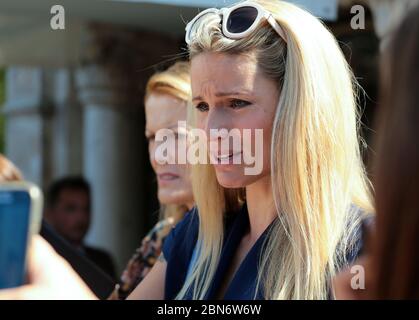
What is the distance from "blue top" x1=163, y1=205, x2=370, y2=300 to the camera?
56.5 inches

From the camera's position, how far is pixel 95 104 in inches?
194

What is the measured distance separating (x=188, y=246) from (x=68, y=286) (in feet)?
1.61

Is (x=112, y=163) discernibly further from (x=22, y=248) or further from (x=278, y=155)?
(x=22, y=248)

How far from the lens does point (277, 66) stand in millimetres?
1491

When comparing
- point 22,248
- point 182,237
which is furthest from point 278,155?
point 22,248

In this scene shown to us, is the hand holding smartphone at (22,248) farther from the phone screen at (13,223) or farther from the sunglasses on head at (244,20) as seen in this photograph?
the sunglasses on head at (244,20)

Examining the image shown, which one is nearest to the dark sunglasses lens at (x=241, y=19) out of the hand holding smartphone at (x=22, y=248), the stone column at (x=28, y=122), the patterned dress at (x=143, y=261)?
the hand holding smartphone at (x=22, y=248)

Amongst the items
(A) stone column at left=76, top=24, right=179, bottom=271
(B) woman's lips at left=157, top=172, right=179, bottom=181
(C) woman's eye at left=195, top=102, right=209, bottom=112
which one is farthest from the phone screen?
(A) stone column at left=76, top=24, right=179, bottom=271

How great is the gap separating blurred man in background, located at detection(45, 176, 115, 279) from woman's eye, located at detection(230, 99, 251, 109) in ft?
8.60

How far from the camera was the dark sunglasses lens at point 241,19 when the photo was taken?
1511 mm

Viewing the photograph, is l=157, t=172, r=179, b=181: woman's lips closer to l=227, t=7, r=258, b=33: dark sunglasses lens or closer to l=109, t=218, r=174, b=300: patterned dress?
l=109, t=218, r=174, b=300: patterned dress

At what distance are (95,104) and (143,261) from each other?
2.81 meters
